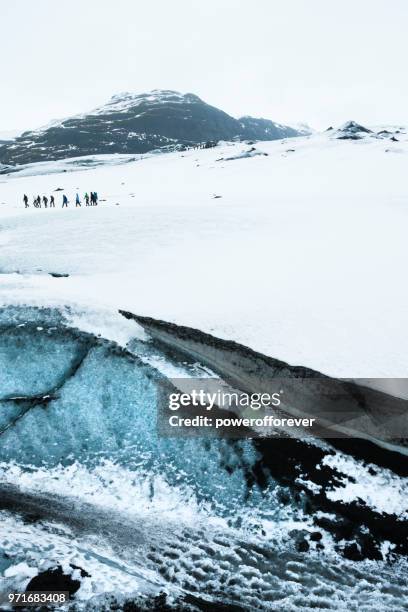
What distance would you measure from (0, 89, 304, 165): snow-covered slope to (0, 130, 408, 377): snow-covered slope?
263ft

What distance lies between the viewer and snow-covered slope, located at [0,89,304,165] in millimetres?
109812

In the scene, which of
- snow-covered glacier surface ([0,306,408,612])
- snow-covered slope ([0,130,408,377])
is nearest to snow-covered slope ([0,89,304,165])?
snow-covered slope ([0,130,408,377])

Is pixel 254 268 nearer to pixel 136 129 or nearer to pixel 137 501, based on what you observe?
pixel 137 501

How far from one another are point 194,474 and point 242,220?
11.9m

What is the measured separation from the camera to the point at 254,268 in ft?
41.0

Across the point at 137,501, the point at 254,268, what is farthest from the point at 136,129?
the point at 137,501

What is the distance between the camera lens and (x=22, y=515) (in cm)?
784

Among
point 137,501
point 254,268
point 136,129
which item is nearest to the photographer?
point 137,501

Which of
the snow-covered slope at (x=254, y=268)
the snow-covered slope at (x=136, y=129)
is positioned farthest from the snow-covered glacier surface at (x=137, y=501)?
the snow-covered slope at (x=136, y=129)

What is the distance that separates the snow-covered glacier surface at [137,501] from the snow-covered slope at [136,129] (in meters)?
90.8

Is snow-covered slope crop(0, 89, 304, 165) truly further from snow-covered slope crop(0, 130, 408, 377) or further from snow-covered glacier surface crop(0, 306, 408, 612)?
snow-covered glacier surface crop(0, 306, 408, 612)

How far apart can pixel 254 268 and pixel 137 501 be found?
7419mm

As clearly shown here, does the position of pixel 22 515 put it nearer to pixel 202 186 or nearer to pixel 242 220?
pixel 242 220

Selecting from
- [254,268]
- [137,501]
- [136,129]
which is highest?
[136,129]
